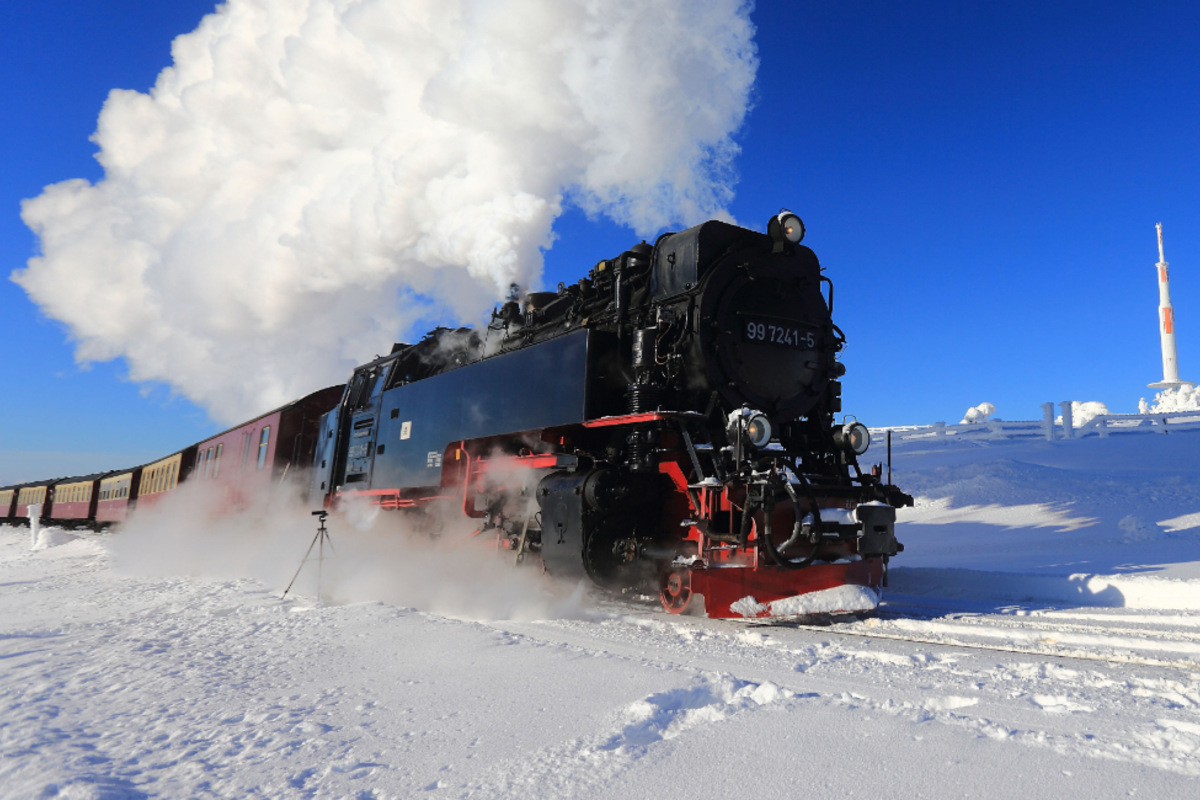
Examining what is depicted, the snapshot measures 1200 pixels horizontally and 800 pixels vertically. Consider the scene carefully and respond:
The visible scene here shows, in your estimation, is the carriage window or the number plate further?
the carriage window

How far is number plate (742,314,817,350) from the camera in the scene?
582cm

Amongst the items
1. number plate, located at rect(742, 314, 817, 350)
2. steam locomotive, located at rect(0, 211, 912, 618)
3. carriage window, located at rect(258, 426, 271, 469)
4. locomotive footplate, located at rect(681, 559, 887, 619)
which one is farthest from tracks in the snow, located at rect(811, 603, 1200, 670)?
carriage window, located at rect(258, 426, 271, 469)

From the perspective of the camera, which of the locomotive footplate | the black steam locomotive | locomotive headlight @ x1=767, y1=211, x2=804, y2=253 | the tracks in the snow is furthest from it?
locomotive headlight @ x1=767, y1=211, x2=804, y2=253

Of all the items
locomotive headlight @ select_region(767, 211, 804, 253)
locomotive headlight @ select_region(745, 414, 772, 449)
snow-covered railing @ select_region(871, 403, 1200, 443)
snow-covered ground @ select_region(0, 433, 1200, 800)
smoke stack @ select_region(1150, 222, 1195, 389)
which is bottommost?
snow-covered ground @ select_region(0, 433, 1200, 800)

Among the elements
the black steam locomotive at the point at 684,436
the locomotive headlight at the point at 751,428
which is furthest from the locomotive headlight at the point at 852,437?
the locomotive headlight at the point at 751,428

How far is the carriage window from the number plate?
8830mm

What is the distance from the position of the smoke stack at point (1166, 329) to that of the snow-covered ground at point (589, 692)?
1643 inches

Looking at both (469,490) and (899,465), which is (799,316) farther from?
(899,465)

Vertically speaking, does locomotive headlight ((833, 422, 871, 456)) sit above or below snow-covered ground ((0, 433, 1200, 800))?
above

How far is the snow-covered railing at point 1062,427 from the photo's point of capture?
18031 millimetres

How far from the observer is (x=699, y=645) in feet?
13.3

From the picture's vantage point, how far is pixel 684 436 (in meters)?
5.23

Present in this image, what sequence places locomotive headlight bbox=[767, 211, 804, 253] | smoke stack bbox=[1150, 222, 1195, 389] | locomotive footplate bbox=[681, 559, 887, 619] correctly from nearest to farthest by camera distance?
locomotive footplate bbox=[681, 559, 887, 619] < locomotive headlight bbox=[767, 211, 804, 253] < smoke stack bbox=[1150, 222, 1195, 389]

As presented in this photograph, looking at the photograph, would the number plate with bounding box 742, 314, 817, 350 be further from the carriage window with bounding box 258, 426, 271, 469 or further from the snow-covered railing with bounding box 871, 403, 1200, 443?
the snow-covered railing with bounding box 871, 403, 1200, 443
